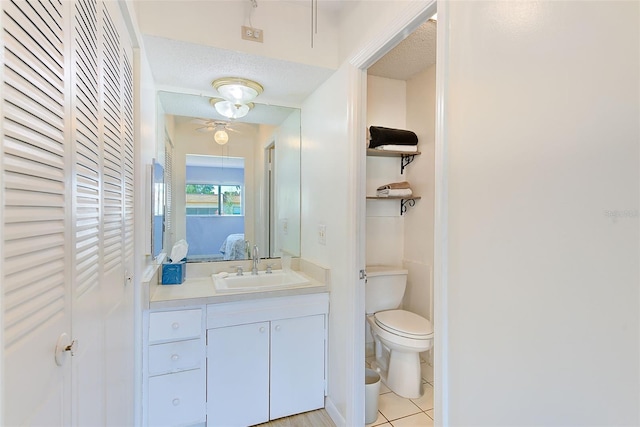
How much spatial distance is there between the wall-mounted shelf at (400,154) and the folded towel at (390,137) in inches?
2.5

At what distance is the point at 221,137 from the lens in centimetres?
238

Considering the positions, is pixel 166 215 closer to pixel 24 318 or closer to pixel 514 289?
pixel 24 318

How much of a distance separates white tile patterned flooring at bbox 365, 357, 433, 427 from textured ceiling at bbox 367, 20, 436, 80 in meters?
2.47

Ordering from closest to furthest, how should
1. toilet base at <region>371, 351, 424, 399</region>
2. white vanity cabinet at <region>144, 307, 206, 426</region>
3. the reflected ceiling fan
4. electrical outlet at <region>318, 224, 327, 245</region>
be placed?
1. white vanity cabinet at <region>144, 307, 206, 426</region>
2. electrical outlet at <region>318, 224, 327, 245</region>
3. toilet base at <region>371, 351, 424, 399</region>
4. the reflected ceiling fan

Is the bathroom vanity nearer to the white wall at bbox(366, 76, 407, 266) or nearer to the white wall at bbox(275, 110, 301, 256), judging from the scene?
the white wall at bbox(275, 110, 301, 256)

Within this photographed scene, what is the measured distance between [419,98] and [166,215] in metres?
2.20

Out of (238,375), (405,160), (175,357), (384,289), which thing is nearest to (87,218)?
(175,357)

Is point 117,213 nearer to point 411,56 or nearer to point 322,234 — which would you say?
point 322,234

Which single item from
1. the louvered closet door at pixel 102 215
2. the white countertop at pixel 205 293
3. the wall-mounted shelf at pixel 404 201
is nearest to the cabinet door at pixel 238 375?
the white countertop at pixel 205 293

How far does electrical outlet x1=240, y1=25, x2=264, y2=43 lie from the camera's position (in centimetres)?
167

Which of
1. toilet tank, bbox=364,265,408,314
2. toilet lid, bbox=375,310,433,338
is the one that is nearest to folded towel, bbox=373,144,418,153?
toilet tank, bbox=364,265,408,314

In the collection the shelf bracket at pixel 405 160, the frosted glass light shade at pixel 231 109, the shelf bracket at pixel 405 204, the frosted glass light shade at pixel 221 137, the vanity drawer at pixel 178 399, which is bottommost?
the vanity drawer at pixel 178 399

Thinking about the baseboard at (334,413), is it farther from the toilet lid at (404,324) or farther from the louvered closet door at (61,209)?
the louvered closet door at (61,209)

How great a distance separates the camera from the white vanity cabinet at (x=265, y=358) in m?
1.78
